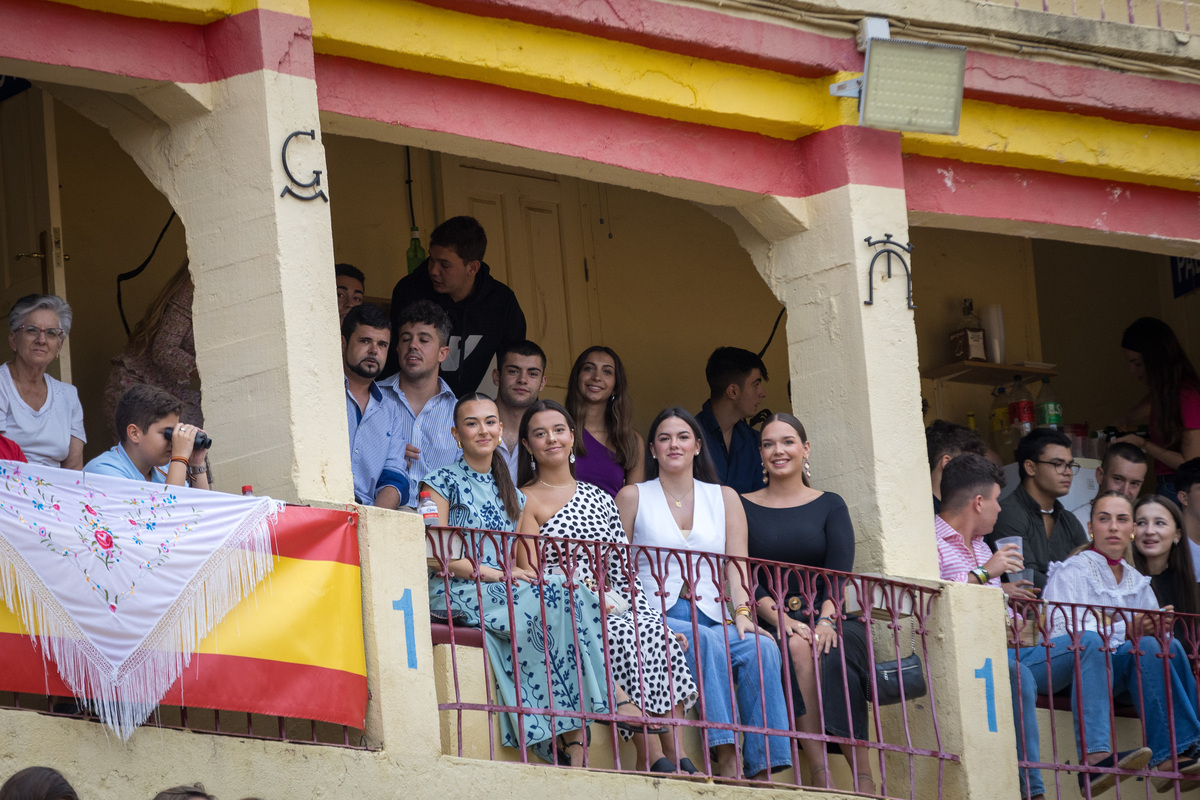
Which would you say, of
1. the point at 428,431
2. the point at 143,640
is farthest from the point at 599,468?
the point at 143,640

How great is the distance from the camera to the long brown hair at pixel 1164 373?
34.9 feet

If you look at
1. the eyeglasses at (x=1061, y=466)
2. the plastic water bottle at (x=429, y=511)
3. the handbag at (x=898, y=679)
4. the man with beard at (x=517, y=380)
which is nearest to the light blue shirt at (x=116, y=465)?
the plastic water bottle at (x=429, y=511)

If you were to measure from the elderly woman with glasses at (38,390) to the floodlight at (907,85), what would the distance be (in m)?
3.58

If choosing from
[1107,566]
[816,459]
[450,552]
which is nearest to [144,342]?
[450,552]

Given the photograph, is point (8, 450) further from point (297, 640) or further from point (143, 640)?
point (297, 640)

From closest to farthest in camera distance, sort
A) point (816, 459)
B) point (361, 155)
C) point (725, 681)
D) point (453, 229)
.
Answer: point (725, 681)
point (816, 459)
point (453, 229)
point (361, 155)

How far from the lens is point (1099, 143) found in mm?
8797

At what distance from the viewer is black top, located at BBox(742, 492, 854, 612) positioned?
7.42 meters

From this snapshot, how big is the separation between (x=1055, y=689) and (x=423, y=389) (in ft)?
10.4

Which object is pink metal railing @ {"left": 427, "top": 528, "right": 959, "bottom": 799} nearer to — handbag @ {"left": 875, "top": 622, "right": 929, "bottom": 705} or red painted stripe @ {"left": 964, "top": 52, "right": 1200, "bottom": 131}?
handbag @ {"left": 875, "top": 622, "right": 929, "bottom": 705}

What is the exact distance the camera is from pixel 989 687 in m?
7.57

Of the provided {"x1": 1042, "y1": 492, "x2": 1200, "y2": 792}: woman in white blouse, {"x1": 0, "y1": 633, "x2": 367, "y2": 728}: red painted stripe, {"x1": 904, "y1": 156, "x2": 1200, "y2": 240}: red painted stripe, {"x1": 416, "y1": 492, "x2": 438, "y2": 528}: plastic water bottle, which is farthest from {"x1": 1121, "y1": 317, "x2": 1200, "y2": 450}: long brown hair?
{"x1": 0, "y1": 633, "x2": 367, "y2": 728}: red painted stripe

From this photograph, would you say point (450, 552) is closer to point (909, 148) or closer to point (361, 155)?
point (909, 148)

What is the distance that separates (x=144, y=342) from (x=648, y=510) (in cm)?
231
